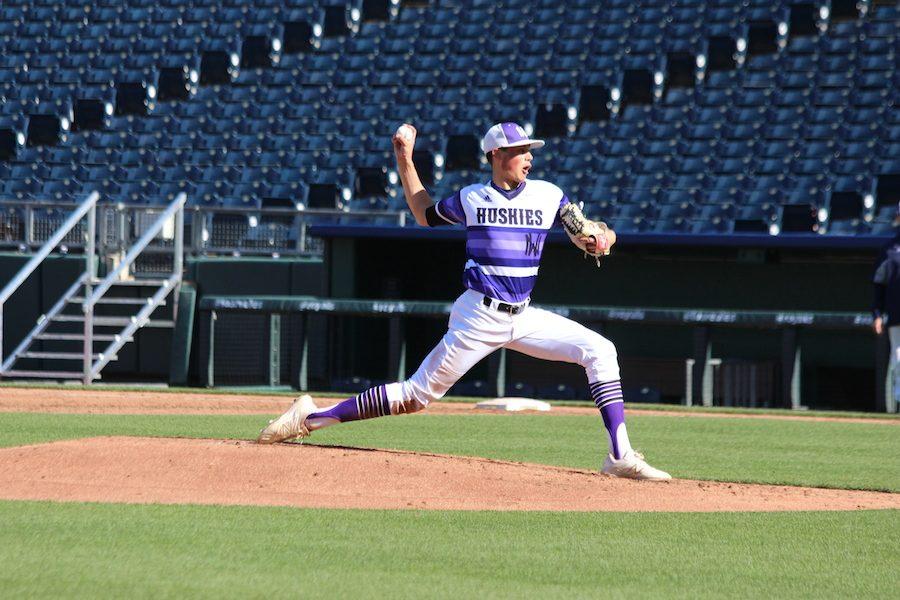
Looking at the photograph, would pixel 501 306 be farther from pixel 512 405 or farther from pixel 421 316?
pixel 421 316

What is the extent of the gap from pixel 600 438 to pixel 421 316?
6317mm

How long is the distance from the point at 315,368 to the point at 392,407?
10473mm

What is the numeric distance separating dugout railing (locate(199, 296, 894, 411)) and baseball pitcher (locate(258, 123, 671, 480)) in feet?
27.9

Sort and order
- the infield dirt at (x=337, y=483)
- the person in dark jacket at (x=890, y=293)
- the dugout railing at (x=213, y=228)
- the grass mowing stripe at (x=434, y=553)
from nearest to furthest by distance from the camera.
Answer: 1. the grass mowing stripe at (x=434, y=553)
2. the infield dirt at (x=337, y=483)
3. the person in dark jacket at (x=890, y=293)
4. the dugout railing at (x=213, y=228)

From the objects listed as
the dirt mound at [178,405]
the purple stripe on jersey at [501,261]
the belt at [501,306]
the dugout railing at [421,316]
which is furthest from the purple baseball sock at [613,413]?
the dugout railing at [421,316]

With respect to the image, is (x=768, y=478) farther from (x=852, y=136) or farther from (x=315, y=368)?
(x=852, y=136)

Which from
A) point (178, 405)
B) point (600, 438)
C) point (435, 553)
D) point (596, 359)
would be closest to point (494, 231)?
point (596, 359)

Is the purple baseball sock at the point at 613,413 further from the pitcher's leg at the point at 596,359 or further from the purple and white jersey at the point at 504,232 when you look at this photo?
the purple and white jersey at the point at 504,232

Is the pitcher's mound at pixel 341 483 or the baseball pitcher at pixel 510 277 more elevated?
the baseball pitcher at pixel 510 277

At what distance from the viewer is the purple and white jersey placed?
7.20m

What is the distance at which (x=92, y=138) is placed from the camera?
2364 cm

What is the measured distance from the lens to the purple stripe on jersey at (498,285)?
7.20m

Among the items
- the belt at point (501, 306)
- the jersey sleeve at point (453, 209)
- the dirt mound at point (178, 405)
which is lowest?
the dirt mound at point (178, 405)

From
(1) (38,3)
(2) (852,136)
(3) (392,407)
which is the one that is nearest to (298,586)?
(3) (392,407)
